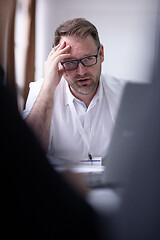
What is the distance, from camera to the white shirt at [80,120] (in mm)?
1267

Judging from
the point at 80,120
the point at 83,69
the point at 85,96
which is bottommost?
the point at 80,120

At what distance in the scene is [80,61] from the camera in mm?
1222

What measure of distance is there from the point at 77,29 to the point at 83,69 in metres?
0.18

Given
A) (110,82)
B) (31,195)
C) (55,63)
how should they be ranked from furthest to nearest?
(110,82) < (55,63) < (31,195)

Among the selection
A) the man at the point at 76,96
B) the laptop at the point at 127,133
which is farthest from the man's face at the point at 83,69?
the laptop at the point at 127,133

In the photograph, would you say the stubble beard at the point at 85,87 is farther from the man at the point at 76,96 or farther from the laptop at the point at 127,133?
the laptop at the point at 127,133

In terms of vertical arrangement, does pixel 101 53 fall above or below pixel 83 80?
above

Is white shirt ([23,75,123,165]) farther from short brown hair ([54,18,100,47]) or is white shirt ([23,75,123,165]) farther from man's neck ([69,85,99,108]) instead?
short brown hair ([54,18,100,47])

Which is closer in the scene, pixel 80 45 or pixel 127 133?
pixel 127 133

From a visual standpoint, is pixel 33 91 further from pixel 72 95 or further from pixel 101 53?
pixel 101 53

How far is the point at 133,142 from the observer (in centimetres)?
31

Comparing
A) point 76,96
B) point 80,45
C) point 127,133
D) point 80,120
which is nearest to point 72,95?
point 76,96

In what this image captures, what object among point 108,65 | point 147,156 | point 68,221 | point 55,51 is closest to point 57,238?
point 68,221

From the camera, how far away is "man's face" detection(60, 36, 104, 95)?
1226mm
